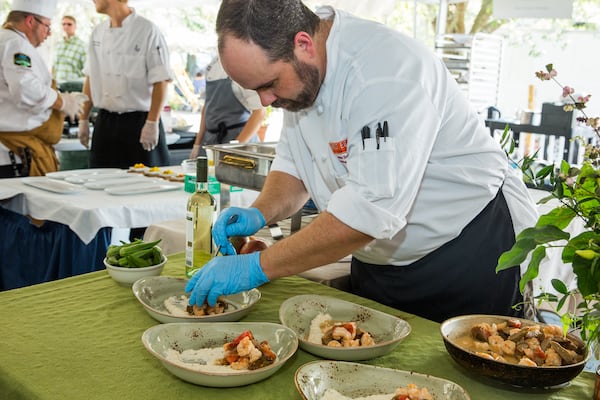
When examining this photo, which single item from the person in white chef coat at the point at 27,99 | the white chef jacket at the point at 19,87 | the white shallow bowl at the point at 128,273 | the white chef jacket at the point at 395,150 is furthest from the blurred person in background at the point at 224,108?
the white shallow bowl at the point at 128,273

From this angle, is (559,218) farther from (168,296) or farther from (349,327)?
(168,296)

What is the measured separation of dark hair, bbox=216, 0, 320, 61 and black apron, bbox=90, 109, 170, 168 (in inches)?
96.8

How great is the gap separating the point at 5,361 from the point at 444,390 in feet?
2.30

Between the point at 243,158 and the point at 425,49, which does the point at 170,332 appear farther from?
the point at 243,158

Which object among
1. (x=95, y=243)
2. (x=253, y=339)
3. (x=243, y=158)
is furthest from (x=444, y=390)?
(x=95, y=243)

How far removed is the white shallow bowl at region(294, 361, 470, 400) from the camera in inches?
36.8

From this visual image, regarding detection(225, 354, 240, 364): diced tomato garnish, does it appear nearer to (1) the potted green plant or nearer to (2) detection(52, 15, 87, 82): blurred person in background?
(1) the potted green plant

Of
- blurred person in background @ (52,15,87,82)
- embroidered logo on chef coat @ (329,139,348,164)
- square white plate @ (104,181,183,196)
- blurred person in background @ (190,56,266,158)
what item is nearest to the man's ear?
embroidered logo on chef coat @ (329,139,348,164)

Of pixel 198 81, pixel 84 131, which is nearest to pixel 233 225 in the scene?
pixel 84 131

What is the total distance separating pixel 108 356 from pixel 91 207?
1399 millimetres

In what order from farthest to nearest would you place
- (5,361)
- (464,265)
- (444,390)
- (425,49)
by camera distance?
1. (464,265)
2. (425,49)
3. (5,361)
4. (444,390)

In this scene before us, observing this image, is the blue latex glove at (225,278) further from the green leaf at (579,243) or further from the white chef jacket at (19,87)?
the white chef jacket at (19,87)

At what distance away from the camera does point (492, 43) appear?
212 inches

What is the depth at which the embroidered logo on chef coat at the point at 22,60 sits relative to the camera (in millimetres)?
3184
